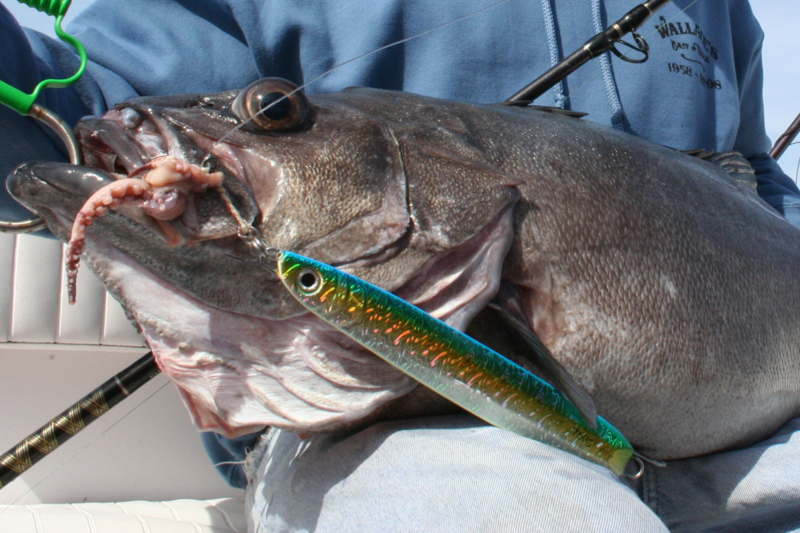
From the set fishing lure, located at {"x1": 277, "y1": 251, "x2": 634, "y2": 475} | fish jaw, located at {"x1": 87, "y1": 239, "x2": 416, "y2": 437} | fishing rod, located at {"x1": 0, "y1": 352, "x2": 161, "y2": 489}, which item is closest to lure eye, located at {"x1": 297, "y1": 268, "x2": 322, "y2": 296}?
fishing lure, located at {"x1": 277, "y1": 251, "x2": 634, "y2": 475}

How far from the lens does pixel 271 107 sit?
0.86 metres

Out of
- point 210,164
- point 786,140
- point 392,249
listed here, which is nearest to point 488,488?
point 392,249

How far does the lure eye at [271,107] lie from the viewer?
864mm

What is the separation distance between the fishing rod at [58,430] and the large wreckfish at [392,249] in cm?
61


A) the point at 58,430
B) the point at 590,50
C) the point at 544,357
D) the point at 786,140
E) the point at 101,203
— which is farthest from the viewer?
the point at 786,140

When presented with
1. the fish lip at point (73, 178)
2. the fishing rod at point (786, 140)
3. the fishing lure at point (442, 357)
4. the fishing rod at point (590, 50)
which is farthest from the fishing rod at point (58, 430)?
the fishing rod at point (786, 140)

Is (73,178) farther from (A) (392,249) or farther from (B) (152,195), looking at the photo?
(A) (392,249)

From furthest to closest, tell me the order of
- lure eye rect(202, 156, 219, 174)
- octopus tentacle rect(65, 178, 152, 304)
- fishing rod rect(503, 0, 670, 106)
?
fishing rod rect(503, 0, 670, 106)
lure eye rect(202, 156, 219, 174)
octopus tentacle rect(65, 178, 152, 304)

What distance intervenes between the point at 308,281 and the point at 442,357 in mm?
220

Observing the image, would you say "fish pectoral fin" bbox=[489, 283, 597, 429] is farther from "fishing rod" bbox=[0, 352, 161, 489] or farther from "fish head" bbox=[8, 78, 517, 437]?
"fishing rod" bbox=[0, 352, 161, 489]

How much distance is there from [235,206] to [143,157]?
147 millimetres

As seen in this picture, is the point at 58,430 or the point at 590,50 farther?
the point at 590,50

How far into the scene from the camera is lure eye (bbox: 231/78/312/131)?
86 centimetres

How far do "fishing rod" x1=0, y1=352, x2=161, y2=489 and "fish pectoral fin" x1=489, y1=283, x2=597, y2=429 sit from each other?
908mm
